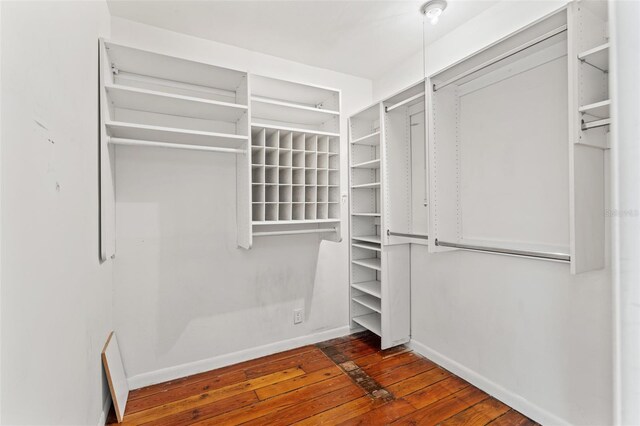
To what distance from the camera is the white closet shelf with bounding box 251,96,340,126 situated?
2536mm

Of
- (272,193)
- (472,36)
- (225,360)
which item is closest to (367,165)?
(272,193)

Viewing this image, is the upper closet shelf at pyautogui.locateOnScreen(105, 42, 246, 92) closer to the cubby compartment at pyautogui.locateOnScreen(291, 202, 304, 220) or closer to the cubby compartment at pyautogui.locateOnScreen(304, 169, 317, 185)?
the cubby compartment at pyautogui.locateOnScreen(304, 169, 317, 185)

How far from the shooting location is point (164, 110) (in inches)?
92.7

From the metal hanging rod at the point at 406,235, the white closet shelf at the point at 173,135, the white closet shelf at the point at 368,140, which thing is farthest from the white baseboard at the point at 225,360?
the white closet shelf at the point at 368,140

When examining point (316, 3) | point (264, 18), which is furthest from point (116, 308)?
point (316, 3)

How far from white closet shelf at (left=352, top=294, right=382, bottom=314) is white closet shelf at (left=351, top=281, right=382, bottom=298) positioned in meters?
0.09

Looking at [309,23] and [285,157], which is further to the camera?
[285,157]

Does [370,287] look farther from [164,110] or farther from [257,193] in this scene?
[164,110]

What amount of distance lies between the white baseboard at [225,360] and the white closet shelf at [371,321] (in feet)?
0.56

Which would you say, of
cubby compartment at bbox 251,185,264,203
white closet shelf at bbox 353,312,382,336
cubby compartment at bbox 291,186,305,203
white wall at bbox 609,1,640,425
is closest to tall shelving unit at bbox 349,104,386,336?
white closet shelf at bbox 353,312,382,336

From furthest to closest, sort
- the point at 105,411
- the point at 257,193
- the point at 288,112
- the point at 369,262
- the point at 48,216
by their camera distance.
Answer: the point at 369,262 < the point at 288,112 < the point at 257,193 < the point at 105,411 < the point at 48,216

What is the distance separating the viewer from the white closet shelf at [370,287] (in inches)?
117

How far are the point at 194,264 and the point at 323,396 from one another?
1393mm

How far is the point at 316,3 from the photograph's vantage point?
2166mm
